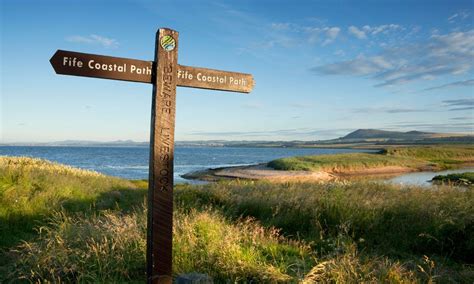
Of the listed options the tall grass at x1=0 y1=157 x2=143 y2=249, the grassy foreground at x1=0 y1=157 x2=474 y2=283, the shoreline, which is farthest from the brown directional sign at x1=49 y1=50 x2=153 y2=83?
the shoreline

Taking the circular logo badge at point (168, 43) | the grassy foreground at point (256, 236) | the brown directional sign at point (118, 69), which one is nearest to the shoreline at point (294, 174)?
the grassy foreground at point (256, 236)

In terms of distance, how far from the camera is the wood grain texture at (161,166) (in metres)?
4.73

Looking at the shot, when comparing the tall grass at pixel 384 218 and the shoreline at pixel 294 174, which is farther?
Result: the shoreline at pixel 294 174

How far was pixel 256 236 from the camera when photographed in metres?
6.88

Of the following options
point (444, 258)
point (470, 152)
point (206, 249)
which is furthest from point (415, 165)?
point (206, 249)

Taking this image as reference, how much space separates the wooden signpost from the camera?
470cm

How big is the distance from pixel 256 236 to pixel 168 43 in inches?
153

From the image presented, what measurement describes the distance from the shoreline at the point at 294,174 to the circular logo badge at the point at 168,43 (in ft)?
95.8

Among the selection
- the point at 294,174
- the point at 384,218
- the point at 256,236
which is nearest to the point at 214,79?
the point at 256,236

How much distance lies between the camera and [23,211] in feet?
31.2

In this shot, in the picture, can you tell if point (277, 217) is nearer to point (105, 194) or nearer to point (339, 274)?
point (339, 274)

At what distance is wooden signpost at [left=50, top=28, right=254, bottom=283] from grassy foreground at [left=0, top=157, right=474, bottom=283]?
0.71m

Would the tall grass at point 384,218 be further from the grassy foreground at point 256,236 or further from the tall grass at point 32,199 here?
the tall grass at point 32,199

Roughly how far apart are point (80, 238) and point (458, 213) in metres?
7.79
